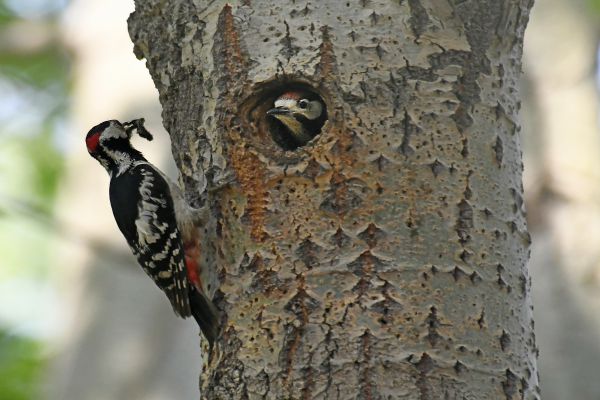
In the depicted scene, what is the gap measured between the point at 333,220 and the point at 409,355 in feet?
1.66

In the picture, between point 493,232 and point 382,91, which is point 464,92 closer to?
point 382,91

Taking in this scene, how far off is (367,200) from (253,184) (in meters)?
0.43

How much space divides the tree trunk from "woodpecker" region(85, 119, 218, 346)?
21 centimetres

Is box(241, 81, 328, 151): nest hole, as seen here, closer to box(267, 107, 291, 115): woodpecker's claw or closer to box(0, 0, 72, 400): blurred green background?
box(267, 107, 291, 115): woodpecker's claw

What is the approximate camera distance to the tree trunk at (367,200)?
293cm

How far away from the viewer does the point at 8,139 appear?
1058cm

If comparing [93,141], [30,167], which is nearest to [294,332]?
[93,141]

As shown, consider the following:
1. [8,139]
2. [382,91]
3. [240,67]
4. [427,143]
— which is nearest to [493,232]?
[427,143]

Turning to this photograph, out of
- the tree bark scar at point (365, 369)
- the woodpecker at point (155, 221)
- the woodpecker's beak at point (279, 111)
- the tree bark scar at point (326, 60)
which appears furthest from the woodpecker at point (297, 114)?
the tree bark scar at point (365, 369)

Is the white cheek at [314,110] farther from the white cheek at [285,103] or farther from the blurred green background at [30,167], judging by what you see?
the blurred green background at [30,167]

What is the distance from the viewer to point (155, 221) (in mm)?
4266

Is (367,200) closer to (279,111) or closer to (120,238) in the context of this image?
(279,111)

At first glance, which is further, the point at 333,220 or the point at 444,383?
the point at 333,220

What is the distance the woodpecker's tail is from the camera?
130 inches
